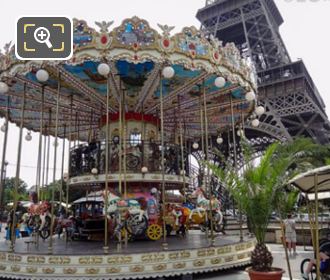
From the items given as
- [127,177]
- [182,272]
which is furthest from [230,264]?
[127,177]

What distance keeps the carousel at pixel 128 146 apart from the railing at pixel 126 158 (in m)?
0.04

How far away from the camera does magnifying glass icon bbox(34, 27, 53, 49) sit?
587 centimetres

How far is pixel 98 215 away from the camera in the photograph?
42.1 ft

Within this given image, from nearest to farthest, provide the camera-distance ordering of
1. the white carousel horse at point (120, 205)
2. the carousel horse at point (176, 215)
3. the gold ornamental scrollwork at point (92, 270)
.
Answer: the gold ornamental scrollwork at point (92, 270), the white carousel horse at point (120, 205), the carousel horse at point (176, 215)

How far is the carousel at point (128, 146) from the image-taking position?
827cm

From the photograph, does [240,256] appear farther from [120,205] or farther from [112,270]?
[112,270]

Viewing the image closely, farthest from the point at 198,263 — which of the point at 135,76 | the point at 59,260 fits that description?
the point at 135,76

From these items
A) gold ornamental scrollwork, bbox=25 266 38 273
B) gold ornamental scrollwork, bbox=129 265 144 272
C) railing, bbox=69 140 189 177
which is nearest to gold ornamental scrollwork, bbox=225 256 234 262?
gold ornamental scrollwork, bbox=129 265 144 272

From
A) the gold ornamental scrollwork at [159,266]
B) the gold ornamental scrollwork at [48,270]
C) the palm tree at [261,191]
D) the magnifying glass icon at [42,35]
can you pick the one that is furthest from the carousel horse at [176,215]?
the magnifying glass icon at [42,35]

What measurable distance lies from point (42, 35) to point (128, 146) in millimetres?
7084

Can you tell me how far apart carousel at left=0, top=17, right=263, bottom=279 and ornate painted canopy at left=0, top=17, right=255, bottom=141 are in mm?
32

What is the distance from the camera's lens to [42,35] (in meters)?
5.88

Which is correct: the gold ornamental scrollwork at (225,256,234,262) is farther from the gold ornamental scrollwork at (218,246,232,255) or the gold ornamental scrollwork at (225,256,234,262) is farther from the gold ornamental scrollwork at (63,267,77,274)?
the gold ornamental scrollwork at (63,267,77,274)

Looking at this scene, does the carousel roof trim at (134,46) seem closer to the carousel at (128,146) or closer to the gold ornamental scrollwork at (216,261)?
the carousel at (128,146)
